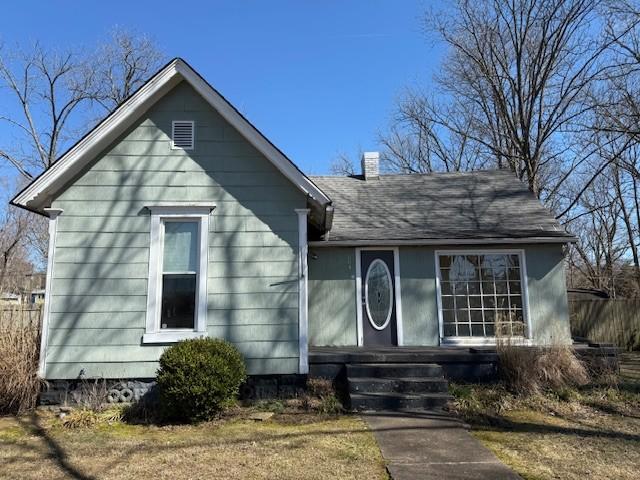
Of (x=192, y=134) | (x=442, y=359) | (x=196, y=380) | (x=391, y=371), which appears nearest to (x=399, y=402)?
(x=391, y=371)

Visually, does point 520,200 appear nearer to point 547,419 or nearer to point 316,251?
point 316,251

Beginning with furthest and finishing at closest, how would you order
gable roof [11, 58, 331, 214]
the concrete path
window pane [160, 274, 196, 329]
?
1. window pane [160, 274, 196, 329]
2. gable roof [11, 58, 331, 214]
3. the concrete path

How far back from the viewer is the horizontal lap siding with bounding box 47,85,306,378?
750cm

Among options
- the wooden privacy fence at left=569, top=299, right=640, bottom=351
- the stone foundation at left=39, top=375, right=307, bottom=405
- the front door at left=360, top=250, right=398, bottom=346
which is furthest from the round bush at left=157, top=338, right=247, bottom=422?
the wooden privacy fence at left=569, top=299, right=640, bottom=351

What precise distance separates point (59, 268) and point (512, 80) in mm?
21155

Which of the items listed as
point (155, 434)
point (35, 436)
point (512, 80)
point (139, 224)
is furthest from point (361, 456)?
point (512, 80)

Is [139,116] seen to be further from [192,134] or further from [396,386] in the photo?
[396,386]

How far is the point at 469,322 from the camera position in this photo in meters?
10.3

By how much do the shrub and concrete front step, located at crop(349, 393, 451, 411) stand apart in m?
1.57

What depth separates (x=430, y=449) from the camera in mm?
5344

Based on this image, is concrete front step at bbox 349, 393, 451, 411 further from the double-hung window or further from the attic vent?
the attic vent

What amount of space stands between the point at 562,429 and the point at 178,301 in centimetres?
596

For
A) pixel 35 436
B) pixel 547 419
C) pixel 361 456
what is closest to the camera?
pixel 361 456

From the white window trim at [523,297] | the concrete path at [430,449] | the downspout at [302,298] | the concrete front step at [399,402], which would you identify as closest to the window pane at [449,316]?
the white window trim at [523,297]
